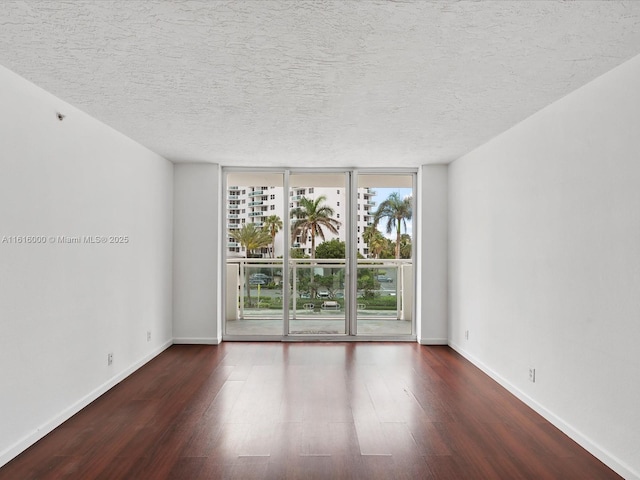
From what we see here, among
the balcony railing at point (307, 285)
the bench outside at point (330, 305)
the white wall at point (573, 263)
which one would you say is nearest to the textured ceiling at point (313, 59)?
the white wall at point (573, 263)

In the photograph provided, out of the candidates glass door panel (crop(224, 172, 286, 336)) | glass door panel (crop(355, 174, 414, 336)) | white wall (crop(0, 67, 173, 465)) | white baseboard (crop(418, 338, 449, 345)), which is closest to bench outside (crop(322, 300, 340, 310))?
glass door panel (crop(355, 174, 414, 336))

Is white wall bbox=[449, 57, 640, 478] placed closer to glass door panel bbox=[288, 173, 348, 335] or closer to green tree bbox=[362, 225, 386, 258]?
green tree bbox=[362, 225, 386, 258]

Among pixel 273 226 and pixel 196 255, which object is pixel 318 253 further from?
pixel 196 255

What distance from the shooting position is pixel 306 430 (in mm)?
3158

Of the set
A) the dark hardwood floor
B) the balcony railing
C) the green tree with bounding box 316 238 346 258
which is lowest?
the dark hardwood floor

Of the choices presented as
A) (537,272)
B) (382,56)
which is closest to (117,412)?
(382,56)

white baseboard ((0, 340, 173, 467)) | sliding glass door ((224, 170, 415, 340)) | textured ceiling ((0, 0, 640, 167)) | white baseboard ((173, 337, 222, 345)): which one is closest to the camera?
textured ceiling ((0, 0, 640, 167))

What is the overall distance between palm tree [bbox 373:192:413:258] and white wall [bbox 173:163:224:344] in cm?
234

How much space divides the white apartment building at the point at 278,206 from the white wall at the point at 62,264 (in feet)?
4.98

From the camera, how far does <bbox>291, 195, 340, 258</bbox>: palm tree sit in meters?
6.21

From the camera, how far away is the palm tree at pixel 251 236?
6207mm

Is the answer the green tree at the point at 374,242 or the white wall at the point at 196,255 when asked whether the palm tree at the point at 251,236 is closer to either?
the white wall at the point at 196,255

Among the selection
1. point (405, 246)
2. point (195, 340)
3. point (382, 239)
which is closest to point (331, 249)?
point (382, 239)

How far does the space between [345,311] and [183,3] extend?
16.0 feet
